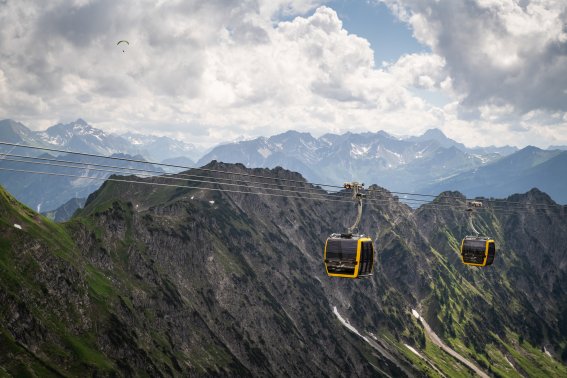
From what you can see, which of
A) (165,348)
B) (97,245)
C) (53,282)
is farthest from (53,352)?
(97,245)

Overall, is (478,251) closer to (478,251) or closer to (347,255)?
(478,251)

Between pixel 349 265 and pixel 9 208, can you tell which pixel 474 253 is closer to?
pixel 349 265

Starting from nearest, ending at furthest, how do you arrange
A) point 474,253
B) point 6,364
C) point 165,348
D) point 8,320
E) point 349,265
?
1. point 349,265
2. point 474,253
3. point 6,364
4. point 8,320
5. point 165,348

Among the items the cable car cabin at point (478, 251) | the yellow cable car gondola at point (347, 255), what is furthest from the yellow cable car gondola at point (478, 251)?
the yellow cable car gondola at point (347, 255)

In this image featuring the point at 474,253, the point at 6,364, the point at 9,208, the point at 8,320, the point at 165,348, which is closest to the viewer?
the point at 474,253

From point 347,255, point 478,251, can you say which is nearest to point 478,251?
point 478,251

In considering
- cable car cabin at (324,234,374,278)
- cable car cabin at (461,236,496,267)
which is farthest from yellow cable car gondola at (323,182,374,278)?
cable car cabin at (461,236,496,267)
